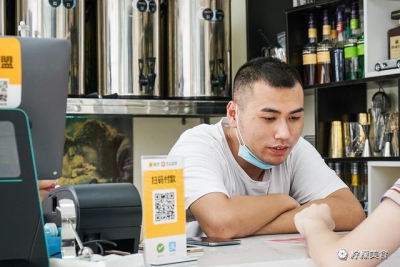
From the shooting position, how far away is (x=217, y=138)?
2551 millimetres

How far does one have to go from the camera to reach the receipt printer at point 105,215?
5.16 feet

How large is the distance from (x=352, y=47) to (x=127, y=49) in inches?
45.0

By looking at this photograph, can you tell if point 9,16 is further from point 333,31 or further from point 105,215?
point 105,215

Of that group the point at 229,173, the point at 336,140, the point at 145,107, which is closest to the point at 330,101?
the point at 336,140

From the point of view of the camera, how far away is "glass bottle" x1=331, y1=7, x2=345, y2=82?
3.75 metres

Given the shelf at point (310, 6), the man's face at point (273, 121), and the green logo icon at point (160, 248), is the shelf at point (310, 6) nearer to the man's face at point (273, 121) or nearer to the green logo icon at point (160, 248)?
the man's face at point (273, 121)

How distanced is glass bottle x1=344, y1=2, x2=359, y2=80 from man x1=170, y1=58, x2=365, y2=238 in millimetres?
1117

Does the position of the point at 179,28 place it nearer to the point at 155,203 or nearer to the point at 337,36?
the point at 337,36

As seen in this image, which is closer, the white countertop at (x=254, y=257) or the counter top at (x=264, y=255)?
the white countertop at (x=254, y=257)

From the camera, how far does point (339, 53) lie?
3758 millimetres

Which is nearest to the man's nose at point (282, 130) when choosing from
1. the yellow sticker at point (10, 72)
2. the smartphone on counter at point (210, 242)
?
the smartphone on counter at point (210, 242)

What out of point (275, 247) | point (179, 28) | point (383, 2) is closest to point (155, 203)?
point (275, 247)

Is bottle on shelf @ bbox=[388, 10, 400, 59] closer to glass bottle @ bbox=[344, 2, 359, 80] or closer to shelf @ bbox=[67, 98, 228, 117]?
glass bottle @ bbox=[344, 2, 359, 80]

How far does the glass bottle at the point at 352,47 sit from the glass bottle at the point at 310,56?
210 mm
